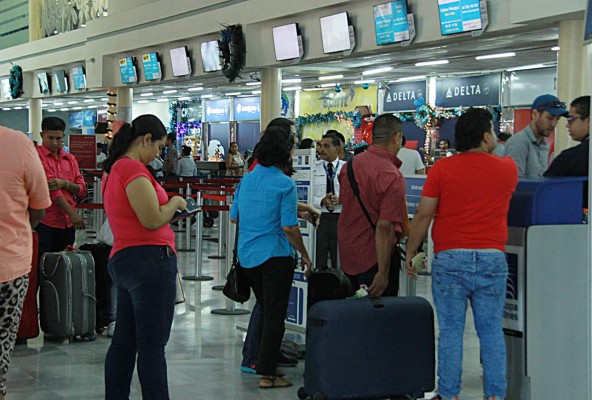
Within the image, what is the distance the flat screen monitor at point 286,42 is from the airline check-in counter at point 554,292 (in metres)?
10.6

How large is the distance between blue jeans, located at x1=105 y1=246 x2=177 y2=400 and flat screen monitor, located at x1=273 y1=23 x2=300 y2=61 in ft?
35.9

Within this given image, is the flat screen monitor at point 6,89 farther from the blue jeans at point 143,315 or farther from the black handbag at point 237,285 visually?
the blue jeans at point 143,315

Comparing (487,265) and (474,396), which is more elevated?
(487,265)

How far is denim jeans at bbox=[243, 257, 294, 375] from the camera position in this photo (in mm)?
4949

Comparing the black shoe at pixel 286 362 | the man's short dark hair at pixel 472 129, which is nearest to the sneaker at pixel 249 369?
the black shoe at pixel 286 362

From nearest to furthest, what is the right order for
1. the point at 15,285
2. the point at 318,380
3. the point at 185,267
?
the point at 15,285
the point at 318,380
the point at 185,267

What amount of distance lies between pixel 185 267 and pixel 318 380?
22.8ft

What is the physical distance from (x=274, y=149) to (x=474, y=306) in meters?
1.46

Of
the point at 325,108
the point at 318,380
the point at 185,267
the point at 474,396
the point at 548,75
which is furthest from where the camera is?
the point at 325,108

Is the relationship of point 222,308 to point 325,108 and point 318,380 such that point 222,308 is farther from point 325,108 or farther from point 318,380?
point 325,108

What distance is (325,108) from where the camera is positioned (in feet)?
74.8

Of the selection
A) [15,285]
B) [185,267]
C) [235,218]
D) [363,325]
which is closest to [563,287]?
[363,325]

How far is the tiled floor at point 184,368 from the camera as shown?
5082 millimetres

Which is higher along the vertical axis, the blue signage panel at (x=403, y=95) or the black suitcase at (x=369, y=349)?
the blue signage panel at (x=403, y=95)
